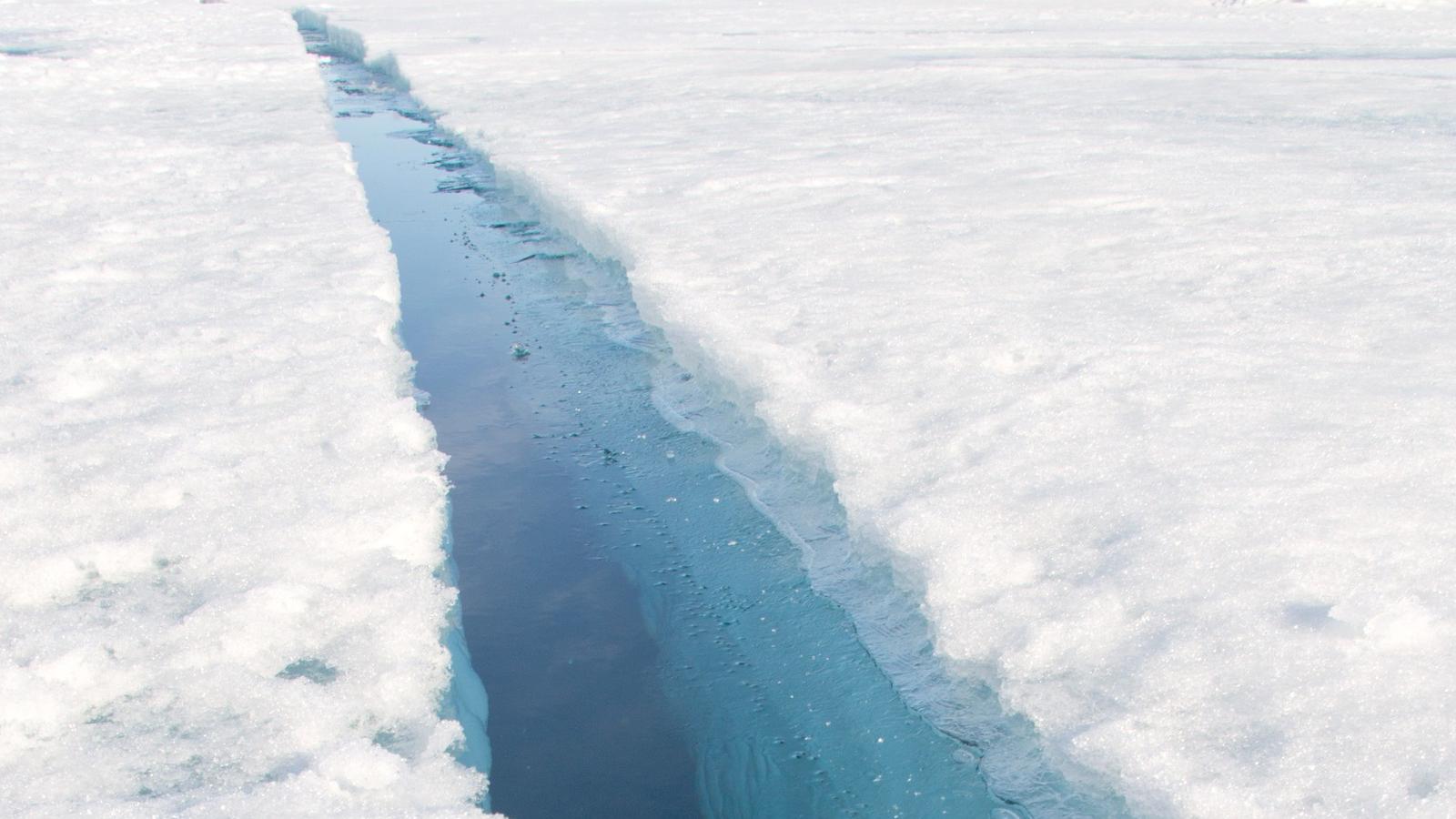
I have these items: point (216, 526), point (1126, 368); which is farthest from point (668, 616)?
point (1126, 368)

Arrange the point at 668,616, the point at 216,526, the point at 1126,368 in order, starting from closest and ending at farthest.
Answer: the point at 216,526
the point at 668,616
the point at 1126,368

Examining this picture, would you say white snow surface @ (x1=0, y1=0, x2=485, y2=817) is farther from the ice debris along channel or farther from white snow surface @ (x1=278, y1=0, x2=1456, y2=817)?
white snow surface @ (x1=278, y1=0, x2=1456, y2=817)

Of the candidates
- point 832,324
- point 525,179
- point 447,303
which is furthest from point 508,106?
point 832,324

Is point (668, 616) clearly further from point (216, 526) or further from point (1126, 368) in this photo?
Result: point (1126, 368)

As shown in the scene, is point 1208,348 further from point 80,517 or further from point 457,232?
point 457,232

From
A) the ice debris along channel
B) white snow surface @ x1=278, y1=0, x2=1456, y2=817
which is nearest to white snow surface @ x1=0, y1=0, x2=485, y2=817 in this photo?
the ice debris along channel

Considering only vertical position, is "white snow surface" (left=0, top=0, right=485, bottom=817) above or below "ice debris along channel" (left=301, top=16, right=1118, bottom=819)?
above
